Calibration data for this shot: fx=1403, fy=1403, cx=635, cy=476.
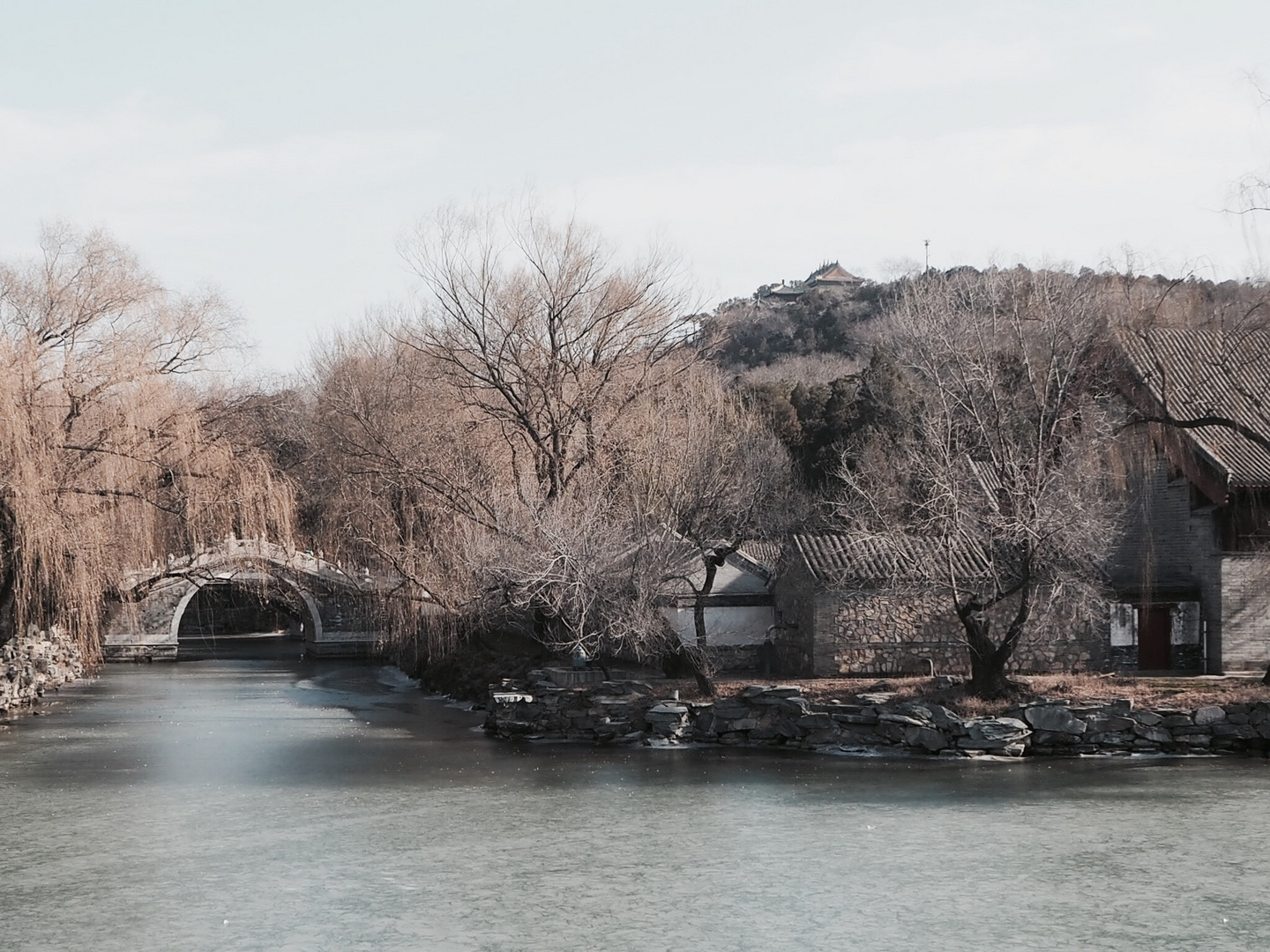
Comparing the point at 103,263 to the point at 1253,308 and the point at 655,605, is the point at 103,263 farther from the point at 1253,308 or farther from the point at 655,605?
the point at 1253,308

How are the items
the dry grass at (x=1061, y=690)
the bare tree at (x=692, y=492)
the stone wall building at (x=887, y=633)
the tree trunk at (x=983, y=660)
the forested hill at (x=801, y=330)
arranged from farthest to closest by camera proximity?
1. the forested hill at (x=801, y=330)
2. the stone wall building at (x=887, y=633)
3. the bare tree at (x=692, y=492)
4. the tree trunk at (x=983, y=660)
5. the dry grass at (x=1061, y=690)

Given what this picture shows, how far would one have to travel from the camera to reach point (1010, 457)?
21.2 m

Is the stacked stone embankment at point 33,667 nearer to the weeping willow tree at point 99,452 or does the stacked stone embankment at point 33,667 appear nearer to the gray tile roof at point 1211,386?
the weeping willow tree at point 99,452

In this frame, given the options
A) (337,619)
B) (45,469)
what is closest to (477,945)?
(45,469)

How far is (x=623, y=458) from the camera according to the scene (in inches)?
1048

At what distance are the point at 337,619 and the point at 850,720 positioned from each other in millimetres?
27629

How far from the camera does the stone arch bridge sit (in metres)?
27.1

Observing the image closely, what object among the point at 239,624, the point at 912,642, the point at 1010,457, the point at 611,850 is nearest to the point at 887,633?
the point at 912,642

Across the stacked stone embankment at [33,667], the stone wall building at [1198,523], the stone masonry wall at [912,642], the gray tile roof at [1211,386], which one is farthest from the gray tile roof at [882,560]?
the stacked stone embankment at [33,667]

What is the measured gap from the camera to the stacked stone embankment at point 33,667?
25.8 metres

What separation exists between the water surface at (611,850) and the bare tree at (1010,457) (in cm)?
317

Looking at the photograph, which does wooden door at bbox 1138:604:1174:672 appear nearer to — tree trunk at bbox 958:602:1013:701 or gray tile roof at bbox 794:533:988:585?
gray tile roof at bbox 794:533:988:585

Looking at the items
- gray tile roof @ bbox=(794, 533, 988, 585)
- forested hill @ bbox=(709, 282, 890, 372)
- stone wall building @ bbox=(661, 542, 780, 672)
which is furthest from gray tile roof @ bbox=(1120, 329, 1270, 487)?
forested hill @ bbox=(709, 282, 890, 372)

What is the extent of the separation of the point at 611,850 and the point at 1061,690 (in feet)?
34.0
